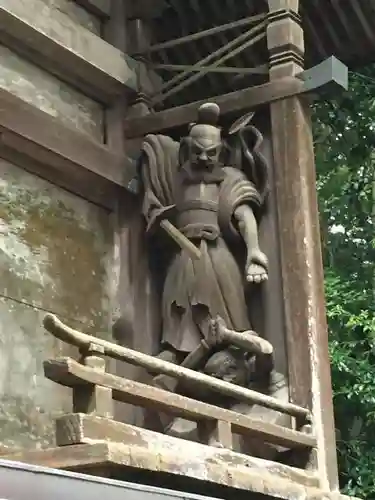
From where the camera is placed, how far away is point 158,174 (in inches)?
173

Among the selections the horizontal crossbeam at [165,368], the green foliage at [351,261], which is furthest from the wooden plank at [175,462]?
the green foliage at [351,261]

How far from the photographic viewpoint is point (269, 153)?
168 inches

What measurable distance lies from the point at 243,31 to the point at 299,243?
1.31 metres

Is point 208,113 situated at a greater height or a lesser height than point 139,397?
greater

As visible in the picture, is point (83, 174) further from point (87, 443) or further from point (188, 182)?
point (87, 443)

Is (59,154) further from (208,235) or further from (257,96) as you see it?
(257,96)

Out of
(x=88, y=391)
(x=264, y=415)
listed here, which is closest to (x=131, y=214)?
(x=264, y=415)

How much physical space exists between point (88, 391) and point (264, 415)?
1.10 metres

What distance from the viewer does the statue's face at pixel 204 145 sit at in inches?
166

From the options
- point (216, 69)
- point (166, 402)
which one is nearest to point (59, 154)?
point (216, 69)

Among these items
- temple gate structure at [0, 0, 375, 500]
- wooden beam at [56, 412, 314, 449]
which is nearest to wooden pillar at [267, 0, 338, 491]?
temple gate structure at [0, 0, 375, 500]

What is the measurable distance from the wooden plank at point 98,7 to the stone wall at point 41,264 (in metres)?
0.04

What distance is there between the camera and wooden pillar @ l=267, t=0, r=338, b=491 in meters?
3.88

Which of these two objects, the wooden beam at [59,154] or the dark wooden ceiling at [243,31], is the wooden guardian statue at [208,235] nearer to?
the wooden beam at [59,154]
